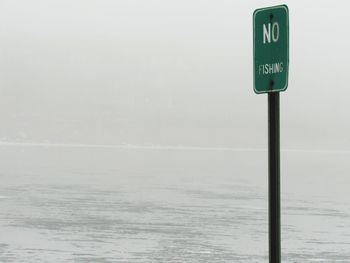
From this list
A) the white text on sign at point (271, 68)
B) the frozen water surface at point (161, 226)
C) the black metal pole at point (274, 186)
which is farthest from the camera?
the frozen water surface at point (161, 226)

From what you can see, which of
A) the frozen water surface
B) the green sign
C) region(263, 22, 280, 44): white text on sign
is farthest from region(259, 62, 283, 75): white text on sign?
the frozen water surface

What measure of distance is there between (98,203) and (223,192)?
17.3 meters

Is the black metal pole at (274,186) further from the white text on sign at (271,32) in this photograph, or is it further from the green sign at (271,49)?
the white text on sign at (271,32)

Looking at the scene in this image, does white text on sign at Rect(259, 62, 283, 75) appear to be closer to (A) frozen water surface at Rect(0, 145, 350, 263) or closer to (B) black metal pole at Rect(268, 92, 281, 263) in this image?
(B) black metal pole at Rect(268, 92, 281, 263)

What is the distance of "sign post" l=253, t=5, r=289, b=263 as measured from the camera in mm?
4148

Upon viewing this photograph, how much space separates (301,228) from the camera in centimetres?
3781

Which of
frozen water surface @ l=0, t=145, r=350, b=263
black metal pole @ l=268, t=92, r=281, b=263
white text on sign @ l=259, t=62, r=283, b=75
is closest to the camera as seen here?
black metal pole @ l=268, t=92, r=281, b=263

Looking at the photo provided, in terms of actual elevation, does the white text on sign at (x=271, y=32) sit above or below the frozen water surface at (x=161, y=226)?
above

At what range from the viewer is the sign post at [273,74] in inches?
163

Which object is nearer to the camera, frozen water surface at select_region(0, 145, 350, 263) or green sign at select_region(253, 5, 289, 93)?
green sign at select_region(253, 5, 289, 93)

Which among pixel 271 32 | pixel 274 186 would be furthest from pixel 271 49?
pixel 274 186

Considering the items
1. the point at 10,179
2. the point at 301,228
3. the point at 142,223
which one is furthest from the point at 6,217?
the point at 10,179

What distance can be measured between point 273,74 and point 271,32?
0.28 m

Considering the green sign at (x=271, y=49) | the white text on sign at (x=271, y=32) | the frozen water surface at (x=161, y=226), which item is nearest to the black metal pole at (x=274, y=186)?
the green sign at (x=271, y=49)
